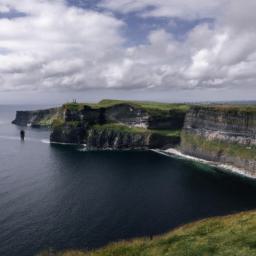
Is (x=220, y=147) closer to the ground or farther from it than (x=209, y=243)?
farther from it

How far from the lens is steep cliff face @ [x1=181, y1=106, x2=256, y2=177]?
15150 cm

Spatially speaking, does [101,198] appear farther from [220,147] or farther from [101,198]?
[220,147]

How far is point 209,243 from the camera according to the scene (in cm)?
4678

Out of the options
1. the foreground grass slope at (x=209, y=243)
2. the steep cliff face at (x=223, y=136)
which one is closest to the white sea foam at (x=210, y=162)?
the steep cliff face at (x=223, y=136)

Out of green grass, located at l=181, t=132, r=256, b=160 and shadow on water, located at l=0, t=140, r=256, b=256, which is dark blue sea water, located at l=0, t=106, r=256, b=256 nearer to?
shadow on water, located at l=0, t=140, r=256, b=256

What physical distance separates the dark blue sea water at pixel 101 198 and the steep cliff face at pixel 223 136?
14.5 m

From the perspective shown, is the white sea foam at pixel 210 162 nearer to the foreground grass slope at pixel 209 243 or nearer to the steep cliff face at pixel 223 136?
the steep cliff face at pixel 223 136

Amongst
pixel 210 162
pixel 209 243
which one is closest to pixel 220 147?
pixel 210 162

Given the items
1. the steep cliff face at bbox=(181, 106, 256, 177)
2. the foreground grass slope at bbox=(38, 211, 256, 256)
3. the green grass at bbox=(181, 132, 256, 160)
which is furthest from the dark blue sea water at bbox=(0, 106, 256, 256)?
the foreground grass slope at bbox=(38, 211, 256, 256)

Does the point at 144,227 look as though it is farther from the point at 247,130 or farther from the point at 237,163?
the point at 247,130

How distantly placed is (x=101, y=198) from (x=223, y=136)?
297 ft

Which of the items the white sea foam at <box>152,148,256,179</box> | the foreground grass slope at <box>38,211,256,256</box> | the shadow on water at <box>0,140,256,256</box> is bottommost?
the shadow on water at <box>0,140,256,256</box>

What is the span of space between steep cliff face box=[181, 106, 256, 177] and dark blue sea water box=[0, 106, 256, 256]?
47.5 feet

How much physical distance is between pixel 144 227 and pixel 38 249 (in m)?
26.5
